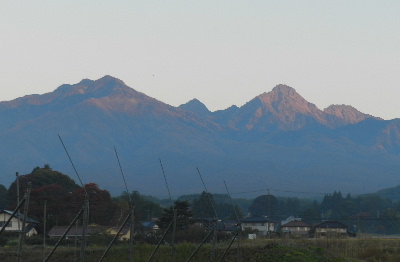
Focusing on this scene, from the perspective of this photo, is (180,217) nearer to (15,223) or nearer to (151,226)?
(15,223)

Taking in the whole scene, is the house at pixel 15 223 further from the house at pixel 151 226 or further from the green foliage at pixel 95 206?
the house at pixel 151 226

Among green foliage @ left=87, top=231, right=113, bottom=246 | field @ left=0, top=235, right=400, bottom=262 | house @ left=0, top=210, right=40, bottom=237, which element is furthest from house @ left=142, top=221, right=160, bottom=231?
field @ left=0, top=235, right=400, bottom=262

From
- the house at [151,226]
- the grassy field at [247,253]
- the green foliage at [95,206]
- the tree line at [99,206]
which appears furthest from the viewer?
the house at [151,226]

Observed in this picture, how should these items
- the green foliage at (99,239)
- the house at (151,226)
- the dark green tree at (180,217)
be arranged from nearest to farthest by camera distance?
the green foliage at (99,239) → the dark green tree at (180,217) → the house at (151,226)

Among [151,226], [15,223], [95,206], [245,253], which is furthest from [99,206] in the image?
[245,253]

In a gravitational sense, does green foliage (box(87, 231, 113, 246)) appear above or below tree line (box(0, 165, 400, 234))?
below

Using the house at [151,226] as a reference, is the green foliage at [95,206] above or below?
→ above

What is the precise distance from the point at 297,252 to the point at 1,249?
13.4 meters

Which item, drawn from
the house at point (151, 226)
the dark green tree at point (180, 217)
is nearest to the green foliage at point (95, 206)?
the house at point (151, 226)

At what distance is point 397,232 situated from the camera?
95.4 meters

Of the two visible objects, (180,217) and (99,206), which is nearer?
(180,217)

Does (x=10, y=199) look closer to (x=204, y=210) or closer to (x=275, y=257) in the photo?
(x=204, y=210)

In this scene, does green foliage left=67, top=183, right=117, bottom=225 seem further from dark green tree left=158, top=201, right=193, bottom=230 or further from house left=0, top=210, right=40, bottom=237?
dark green tree left=158, top=201, right=193, bottom=230

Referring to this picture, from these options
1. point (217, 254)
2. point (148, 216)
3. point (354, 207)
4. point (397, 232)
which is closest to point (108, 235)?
point (217, 254)
